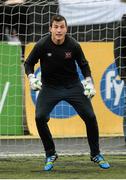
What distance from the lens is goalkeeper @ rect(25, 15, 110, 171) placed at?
334 inches

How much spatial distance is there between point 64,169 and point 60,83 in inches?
39.9

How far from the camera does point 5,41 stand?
1256 centimetres

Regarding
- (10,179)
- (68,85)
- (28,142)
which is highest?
(68,85)

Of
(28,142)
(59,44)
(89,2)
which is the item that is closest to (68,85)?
(59,44)

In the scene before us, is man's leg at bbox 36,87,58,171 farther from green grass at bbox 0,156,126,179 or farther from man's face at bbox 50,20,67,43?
man's face at bbox 50,20,67,43

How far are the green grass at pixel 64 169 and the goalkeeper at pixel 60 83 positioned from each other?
0.17 metres

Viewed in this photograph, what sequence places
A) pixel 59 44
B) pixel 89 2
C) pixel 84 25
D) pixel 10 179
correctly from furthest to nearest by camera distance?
1. pixel 84 25
2. pixel 89 2
3. pixel 59 44
4. pixel 10 179

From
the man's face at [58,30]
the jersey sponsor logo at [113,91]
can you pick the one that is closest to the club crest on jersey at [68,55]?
the man's face at [58,30]

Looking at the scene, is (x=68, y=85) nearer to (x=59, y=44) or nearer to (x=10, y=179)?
(x=59, y=44)

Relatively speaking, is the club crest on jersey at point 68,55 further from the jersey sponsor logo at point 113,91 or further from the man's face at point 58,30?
→ the jersey sponsor logo at point 113,91

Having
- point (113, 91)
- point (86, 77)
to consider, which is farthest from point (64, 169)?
point (113, 91)

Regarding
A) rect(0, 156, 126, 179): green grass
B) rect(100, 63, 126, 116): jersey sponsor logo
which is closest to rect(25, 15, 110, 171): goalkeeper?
rect(0, 156, 126, 179): green grass

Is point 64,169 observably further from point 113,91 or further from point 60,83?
point 113,91

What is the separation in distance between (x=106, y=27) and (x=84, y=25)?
0.52 m
